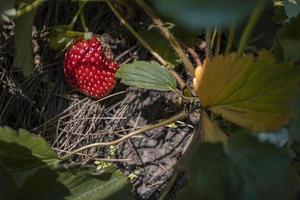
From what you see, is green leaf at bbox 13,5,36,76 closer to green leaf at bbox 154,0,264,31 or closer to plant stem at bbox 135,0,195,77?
plant stem at bbox 135,0,195,77

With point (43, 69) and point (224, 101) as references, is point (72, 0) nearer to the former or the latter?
point (43, 69)

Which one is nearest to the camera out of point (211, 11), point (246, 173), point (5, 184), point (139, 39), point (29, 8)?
point (211, 11)

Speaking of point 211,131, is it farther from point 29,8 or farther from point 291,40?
point 29,8

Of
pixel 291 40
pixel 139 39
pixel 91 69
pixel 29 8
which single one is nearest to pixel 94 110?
pixel 91 69

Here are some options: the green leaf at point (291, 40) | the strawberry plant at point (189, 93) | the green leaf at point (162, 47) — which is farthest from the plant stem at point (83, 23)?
the green leaf at point (291, 40)

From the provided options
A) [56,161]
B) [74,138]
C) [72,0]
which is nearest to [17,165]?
[56,161]

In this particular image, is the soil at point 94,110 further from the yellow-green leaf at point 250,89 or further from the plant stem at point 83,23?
the yellow-green leaf at point 250,89

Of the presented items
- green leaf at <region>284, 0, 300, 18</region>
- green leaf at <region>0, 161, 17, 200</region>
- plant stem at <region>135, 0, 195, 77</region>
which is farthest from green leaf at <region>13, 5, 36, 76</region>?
green leaf at <region>284, 0, 300, 18</region>
